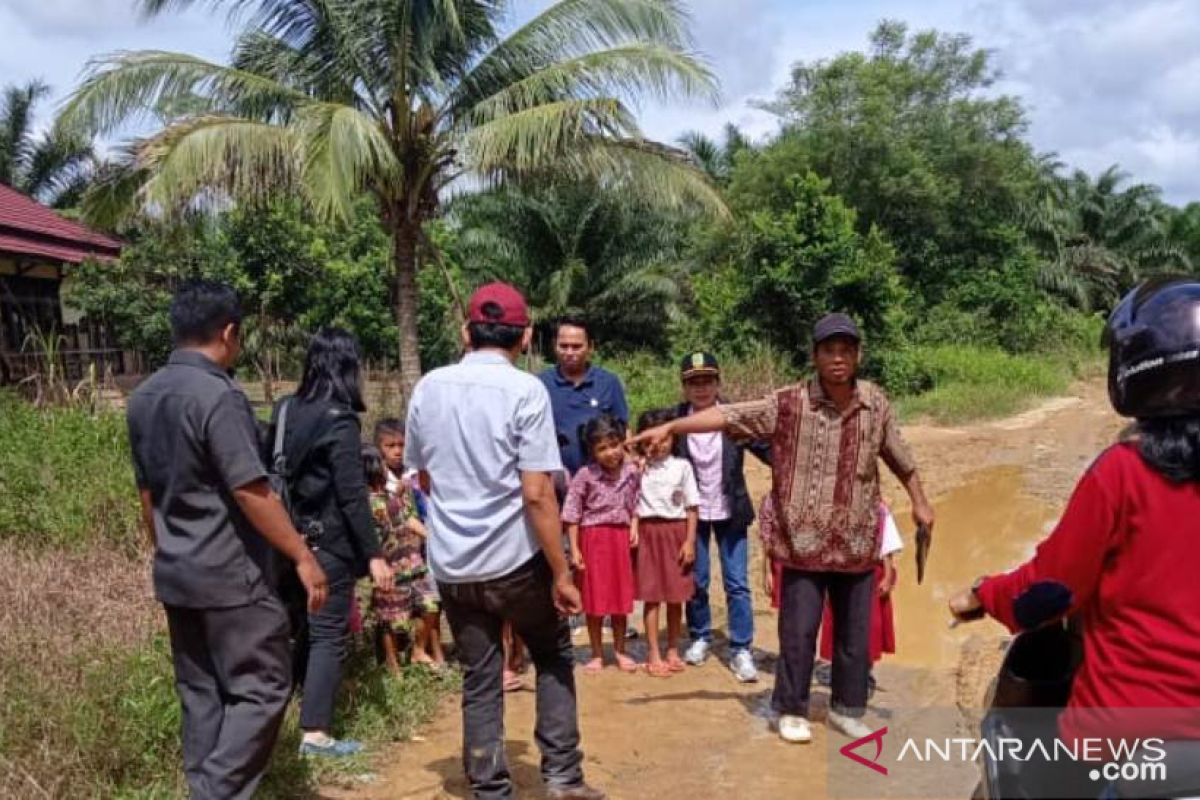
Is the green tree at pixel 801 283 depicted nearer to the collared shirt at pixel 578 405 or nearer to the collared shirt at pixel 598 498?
the collared shirt at pixel 578 405

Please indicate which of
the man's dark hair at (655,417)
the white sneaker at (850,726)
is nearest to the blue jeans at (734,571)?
the man's dark hair at (655,417)

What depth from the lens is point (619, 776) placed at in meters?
3.64

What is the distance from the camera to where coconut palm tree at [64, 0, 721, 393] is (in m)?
8.71

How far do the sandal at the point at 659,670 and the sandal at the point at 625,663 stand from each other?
78 mm

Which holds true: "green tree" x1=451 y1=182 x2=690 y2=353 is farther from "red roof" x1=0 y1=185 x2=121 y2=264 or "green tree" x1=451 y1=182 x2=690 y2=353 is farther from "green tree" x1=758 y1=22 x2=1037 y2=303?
"red roof" x1=0 y1=185 x2=121 y2=264

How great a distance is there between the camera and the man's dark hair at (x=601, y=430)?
4438 millimetres

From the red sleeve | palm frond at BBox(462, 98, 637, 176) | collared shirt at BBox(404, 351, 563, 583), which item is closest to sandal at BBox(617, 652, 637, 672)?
collared shirt at BBox(404, 351, 563, 583)

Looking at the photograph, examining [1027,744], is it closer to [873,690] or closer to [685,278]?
[873,690]

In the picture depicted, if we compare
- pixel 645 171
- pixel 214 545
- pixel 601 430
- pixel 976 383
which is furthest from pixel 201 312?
pixel 976 383

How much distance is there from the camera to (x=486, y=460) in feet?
9.78

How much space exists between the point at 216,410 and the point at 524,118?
7.01 metres

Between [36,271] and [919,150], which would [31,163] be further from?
[919,150]

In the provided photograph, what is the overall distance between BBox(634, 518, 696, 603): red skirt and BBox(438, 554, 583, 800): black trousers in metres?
1.43

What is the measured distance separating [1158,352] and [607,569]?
10.3 feet
